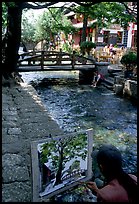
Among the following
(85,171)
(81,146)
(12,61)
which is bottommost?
(85,171)

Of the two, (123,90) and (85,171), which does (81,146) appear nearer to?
(85,171)

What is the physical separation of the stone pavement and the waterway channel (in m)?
0.77

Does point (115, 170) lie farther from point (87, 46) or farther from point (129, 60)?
point (87, 46)

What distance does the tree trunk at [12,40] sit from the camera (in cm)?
1034

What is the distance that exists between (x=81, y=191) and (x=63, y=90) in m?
11.7

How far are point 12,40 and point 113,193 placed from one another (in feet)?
33.2

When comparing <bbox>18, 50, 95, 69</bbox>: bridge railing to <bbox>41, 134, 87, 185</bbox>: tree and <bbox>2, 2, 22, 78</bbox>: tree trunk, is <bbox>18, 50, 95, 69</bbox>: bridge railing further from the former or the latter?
<bbox>41, 134, 87, 185</bbox>: tree

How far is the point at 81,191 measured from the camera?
242 centimetres

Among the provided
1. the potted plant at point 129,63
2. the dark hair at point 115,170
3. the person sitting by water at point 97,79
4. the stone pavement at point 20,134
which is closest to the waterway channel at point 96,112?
the person sitting by water at point 97,79

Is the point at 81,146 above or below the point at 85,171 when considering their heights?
above

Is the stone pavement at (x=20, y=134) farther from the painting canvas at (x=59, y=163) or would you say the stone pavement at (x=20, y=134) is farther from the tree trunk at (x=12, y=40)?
the tree trunk at (x=12, y=40)

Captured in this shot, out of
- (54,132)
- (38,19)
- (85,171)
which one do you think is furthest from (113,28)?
(85,171)

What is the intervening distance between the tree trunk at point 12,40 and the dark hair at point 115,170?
9.15 metres

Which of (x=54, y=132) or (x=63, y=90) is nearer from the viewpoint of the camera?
(x=54, y=132)
